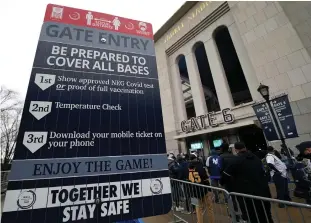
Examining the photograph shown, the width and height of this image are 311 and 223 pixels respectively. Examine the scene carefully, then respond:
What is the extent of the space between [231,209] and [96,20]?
3.71 m

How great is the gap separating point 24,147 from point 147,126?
1.24 meters

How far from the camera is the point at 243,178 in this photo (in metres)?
3.27

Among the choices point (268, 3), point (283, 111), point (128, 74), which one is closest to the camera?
point (128, 74)

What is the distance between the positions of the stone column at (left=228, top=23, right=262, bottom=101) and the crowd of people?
5.82 m

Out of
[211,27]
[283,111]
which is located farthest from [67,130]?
[211,27]

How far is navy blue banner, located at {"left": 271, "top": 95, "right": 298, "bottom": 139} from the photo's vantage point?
22.4 feet

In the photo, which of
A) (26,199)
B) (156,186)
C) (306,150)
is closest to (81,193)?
(26,199)

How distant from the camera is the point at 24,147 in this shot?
1586 millimetres

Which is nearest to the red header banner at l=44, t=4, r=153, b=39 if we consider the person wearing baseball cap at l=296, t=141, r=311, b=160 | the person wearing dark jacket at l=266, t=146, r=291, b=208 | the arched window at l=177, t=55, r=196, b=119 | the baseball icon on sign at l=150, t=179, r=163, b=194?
the baseball icon on sign at l=150, t=179, r=163, b=194

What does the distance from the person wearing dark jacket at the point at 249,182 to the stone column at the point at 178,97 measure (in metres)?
11.6

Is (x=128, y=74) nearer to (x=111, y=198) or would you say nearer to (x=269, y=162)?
(x=111, y=198)

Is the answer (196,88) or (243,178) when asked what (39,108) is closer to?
(243,178)

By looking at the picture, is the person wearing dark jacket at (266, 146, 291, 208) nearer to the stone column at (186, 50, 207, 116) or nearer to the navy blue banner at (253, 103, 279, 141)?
the navy blue banner at (253, 103, 279, 141)

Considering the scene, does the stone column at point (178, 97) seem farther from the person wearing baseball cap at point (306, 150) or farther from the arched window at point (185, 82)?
the person wearing baseball cap at point (306, 150)
